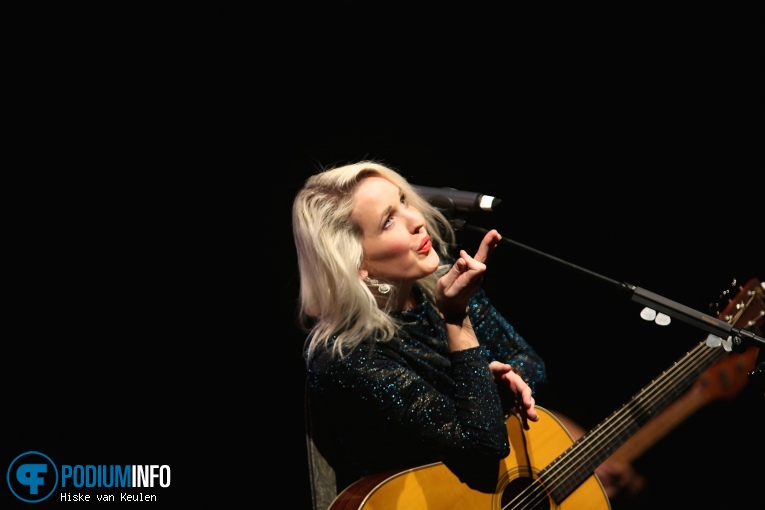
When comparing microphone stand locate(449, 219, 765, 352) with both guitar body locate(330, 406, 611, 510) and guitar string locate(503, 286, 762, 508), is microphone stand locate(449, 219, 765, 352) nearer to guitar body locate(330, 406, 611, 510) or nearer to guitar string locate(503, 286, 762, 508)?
guitar string locate(503, 286, 762, 508)

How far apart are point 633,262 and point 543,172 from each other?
21.8 inches

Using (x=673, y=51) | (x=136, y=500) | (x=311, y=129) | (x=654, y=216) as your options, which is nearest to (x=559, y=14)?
(x=673, y=51)

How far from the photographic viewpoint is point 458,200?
2.08 m

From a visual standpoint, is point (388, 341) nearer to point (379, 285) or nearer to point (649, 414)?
point (379, 285)

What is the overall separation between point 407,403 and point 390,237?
487 mm

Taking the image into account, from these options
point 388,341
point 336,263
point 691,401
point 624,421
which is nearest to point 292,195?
point 336,263

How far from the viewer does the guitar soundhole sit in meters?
2.15

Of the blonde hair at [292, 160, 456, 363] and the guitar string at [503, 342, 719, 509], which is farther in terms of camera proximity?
the guitar string at [503, 342, 719, 509]

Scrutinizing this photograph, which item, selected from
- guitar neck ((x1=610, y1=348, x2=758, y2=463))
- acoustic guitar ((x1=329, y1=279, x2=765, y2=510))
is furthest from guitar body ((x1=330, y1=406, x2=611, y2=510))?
guitar neck ((x1=610, y1=348, x2=758, y2=463))

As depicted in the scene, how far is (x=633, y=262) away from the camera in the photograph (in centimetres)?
303

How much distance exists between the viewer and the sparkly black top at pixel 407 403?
6.53 ft

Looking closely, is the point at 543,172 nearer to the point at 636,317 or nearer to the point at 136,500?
the point at 636,317

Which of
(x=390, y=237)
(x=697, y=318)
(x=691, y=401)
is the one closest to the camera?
(x=697, y=318)

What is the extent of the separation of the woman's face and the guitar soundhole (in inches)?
28.6
